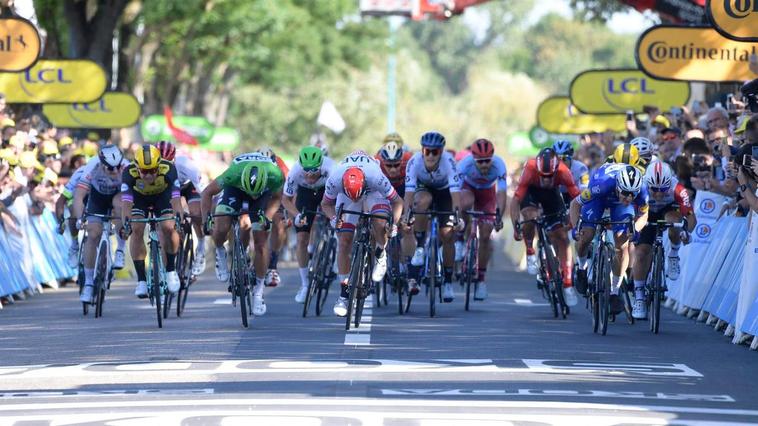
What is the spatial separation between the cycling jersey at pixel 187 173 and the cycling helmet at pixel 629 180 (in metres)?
4.59

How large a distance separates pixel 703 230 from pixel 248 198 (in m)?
5.34

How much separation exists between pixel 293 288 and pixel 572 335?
27.7ft

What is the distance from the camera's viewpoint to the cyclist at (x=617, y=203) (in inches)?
642

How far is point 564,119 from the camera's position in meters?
36.4

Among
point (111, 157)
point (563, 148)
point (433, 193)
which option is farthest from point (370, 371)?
point (563, 148)

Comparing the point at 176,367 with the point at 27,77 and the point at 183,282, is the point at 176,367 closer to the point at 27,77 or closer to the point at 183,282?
the point at 183,282

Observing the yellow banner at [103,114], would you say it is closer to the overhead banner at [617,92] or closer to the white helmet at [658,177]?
the overhead banner at [617,92]

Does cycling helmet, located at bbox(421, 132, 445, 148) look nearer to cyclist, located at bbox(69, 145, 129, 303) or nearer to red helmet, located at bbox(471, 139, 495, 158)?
red helmet, located at bbox(471, 139, 495, 158)

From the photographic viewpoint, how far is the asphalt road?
10672 mm

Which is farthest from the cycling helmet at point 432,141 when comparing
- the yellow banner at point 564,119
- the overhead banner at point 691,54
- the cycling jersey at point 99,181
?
the yellow banner at point 564,119

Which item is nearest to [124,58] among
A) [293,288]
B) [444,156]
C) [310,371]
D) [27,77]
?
[27,77]

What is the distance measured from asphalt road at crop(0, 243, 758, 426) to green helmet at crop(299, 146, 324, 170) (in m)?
1.48

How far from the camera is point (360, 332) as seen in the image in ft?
53.8

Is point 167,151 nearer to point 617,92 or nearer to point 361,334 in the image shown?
point 361,334
